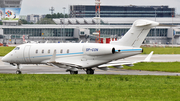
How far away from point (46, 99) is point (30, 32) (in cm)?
12774

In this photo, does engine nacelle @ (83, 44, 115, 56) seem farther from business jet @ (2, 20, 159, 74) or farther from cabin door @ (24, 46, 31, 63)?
cabin door @ (24, 46, 31, 63)

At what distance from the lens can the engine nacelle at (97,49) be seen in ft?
86.6

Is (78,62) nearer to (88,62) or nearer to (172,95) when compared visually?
(88,62)

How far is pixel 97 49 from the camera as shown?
88.1ft

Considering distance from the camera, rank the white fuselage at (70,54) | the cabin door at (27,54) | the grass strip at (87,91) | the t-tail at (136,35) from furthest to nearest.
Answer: the cabin door at (27,54) → the white fuselage at (70,54) → the t-tail at (136,35) → the grass strip at (87,91)

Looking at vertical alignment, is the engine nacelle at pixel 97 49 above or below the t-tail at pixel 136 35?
below

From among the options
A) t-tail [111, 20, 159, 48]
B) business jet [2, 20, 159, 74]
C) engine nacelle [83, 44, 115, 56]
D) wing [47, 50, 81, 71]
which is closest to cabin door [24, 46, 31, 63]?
business jet [2, 20, 159, 74]

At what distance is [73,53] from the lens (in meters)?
28.1

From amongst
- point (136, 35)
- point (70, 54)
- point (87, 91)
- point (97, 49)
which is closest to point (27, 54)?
point (70, 54)

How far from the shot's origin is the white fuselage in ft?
87.7

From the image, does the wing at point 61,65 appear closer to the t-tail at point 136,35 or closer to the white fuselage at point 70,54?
the white fuselage at point 70,54

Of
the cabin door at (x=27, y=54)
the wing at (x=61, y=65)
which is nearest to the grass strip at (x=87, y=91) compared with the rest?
the wing at (x=61, y=65)

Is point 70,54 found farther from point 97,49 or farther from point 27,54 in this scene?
point 27,54

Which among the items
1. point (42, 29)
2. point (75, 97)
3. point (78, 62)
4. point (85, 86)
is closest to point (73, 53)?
point (78, 62)
